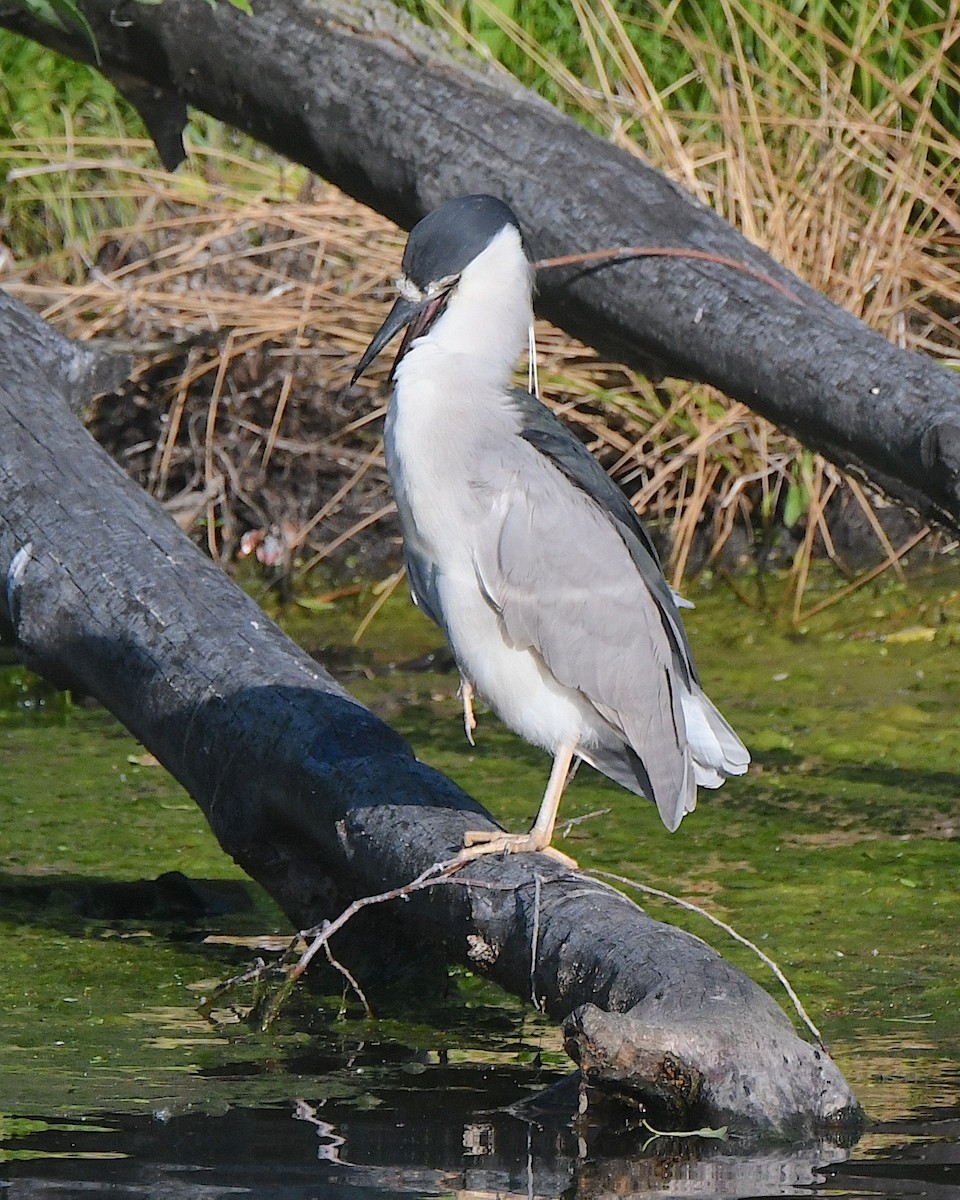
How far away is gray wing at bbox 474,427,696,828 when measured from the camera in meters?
3.03

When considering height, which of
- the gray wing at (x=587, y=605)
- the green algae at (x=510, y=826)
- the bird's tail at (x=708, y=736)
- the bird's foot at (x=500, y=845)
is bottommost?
the green algae at (x=510, y=826)

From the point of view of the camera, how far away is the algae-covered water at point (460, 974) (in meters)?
2.40

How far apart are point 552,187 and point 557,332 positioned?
8.42ft

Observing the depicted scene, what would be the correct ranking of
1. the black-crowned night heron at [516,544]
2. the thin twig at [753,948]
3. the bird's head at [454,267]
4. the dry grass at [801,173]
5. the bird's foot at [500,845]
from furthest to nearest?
the dry grass at [801,173], the bird's head at [454,267], the black-crowned night heron at [516,544], the bird's foot at [500,845], the thin twig at [753,948]

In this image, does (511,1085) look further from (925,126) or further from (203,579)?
(925,126)

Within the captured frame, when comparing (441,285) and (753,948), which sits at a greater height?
(441,285)

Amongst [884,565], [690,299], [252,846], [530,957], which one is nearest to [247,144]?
[884,565]

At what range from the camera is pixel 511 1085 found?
2.73 m

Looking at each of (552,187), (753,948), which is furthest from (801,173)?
(753,948)

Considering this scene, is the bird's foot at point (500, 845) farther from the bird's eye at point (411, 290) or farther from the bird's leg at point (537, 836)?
the bird's eye at point (411, 290)

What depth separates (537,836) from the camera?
304 centimetres

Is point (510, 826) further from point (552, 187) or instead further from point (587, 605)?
point (552, 187)

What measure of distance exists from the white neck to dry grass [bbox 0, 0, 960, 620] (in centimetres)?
291

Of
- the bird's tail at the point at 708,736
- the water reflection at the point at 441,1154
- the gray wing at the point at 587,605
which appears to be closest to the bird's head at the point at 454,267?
the gray wing at the point at 587,605
